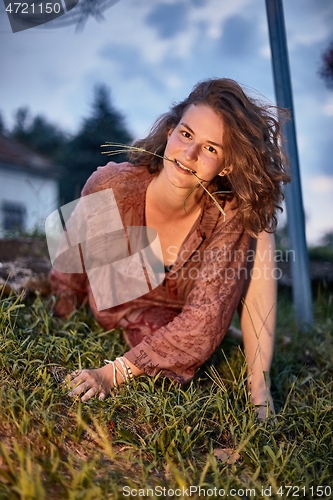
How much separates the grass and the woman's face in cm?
92

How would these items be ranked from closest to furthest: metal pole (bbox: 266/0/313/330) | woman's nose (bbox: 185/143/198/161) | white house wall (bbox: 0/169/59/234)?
woman's nose (bbox: 185/143/198/161), metal pole (bbox: 266/0/313/330), white house wall (bbox: 0/169/59/234)

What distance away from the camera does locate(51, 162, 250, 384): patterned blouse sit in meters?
2.26

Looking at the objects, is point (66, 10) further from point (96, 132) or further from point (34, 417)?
point (96, 132)

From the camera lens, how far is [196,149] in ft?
7.97

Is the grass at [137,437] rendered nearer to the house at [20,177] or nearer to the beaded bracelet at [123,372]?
the beaded bracelet at [123,372]

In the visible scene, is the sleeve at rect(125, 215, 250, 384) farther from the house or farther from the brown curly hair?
the house

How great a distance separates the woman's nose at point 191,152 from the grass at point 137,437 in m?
0.99

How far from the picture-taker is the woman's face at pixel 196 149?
2.44m

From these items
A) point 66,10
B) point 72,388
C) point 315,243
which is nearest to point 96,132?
point 315,243

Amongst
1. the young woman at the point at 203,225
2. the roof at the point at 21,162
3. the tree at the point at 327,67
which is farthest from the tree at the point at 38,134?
the young woman at the point at 203,225

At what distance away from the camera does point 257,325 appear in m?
2.63

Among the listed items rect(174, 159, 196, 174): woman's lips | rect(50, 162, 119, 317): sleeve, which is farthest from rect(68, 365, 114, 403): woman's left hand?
rect(174, 159, 196, 174): woman's lips

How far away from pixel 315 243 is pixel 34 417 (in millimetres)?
5674

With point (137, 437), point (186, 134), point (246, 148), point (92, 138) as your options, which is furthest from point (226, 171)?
point (92, 138)
